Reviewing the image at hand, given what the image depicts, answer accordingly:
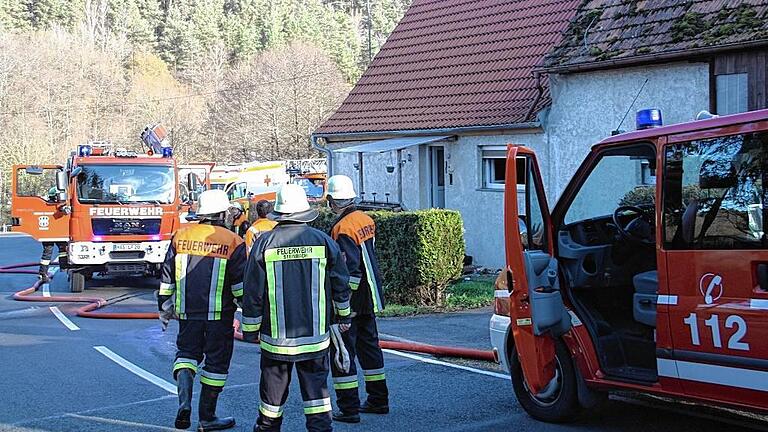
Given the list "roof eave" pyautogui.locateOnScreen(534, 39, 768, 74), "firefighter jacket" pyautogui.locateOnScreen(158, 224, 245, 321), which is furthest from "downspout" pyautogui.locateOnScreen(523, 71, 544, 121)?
"firefighter jacket" pyautogui.locateOnScreen(158, 224, 245, 321)

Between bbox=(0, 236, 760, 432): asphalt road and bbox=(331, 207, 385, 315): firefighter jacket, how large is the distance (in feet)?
2.99

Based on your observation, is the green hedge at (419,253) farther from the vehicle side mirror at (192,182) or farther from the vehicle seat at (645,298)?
the vehicle seat at (645,298)

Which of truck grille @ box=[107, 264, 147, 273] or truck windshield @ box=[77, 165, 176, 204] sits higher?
truck windshield @ box=[77, 165, 176, 204]

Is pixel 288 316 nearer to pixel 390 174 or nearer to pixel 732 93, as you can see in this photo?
pixel 732 93

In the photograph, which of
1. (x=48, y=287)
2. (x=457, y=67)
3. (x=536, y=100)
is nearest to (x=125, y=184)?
(x=48, y=287)

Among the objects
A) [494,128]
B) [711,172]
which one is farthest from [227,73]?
[711,172]

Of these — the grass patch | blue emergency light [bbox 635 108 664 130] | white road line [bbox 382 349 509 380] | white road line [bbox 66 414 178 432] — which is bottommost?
white road line [bbox 66 414 178 432]

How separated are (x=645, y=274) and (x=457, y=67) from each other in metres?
13.9

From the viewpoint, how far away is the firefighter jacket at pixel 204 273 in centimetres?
707

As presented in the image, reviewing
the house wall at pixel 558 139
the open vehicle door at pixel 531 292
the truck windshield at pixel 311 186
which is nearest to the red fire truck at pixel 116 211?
the house wall at pixel 558 139

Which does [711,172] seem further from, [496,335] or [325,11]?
[325,11]

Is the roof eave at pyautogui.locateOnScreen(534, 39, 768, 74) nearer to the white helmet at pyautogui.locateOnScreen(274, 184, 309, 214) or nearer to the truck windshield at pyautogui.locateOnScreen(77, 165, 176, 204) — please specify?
the truck windshield at pyautogui.locateOnScreen(77, 165, 176, 204)

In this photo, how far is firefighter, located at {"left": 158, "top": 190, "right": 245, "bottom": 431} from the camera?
705cm

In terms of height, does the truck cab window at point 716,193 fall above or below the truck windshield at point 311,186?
below
